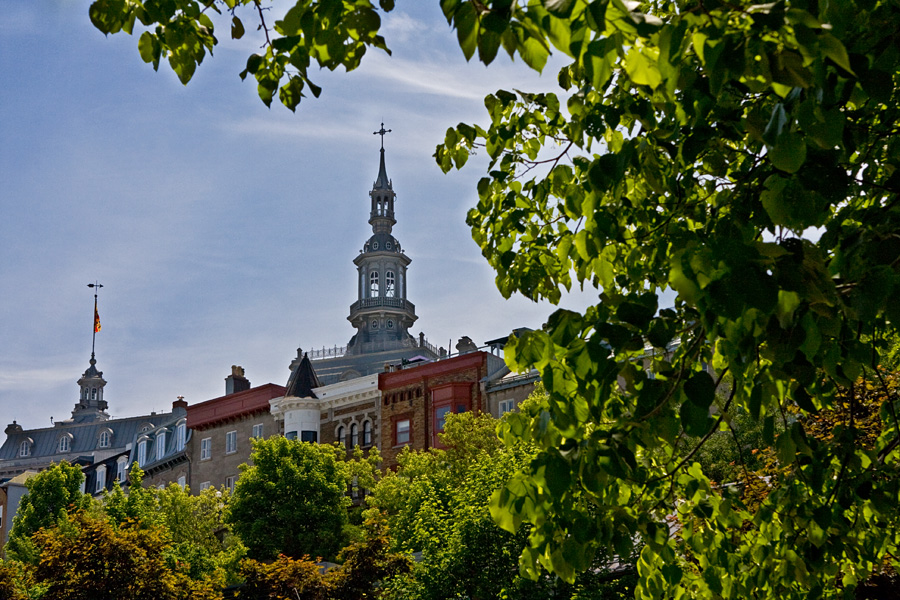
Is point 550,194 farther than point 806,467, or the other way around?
point 550,194

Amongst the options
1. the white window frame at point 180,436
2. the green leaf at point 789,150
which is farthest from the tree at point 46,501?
the green leaf at point 789,150

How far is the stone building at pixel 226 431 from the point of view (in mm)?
62188

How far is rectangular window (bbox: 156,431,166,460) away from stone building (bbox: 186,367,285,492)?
5.53 metres

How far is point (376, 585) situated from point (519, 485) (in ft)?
86.3

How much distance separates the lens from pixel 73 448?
5285 inches

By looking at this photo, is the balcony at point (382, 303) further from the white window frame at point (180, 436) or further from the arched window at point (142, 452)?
the white window frame at point (180, 436)

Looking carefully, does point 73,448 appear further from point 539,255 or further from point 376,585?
point 539,255

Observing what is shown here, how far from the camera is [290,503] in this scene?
44.6 m

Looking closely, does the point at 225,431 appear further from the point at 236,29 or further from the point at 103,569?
the point at 236,29

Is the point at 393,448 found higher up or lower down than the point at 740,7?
higher up

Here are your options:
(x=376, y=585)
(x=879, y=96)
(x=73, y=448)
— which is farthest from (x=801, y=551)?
(x=73, y=448)

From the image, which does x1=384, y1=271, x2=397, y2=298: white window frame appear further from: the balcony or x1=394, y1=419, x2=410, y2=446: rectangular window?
x1=394, y1=419, x2=410, y2=446: rectangular window

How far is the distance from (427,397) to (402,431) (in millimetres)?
2313

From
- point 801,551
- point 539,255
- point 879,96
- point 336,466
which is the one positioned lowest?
point 801,551
